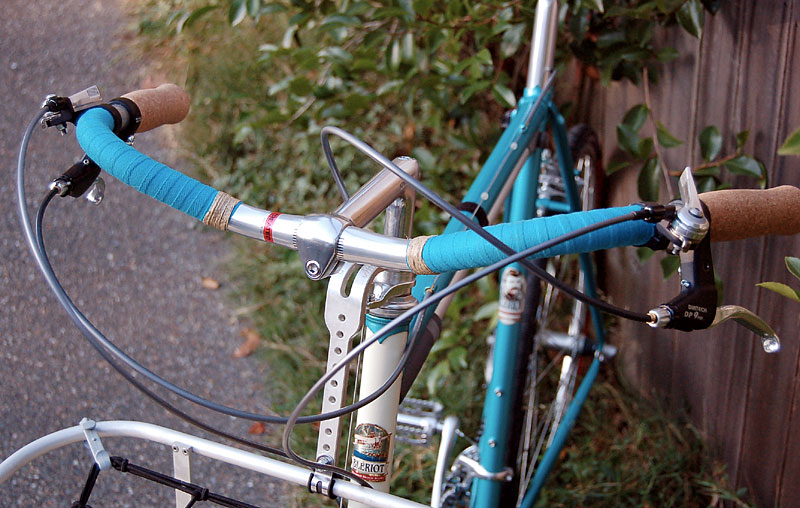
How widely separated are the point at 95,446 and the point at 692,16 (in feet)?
4.59

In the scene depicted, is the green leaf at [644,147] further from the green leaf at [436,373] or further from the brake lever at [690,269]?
the brake lever at [690,269]

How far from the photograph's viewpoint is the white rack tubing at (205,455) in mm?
828

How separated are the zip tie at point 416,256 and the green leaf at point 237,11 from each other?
1348 millimetres

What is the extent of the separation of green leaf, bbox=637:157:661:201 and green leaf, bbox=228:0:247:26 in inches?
42.5

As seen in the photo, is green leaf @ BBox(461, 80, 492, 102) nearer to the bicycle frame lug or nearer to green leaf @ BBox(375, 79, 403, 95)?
green leaf @ BBox(375, 79, 403, 95)

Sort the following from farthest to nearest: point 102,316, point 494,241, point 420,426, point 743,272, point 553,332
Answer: point 102,316
point 553,332
point 743,272
point 420,426
point 494,241

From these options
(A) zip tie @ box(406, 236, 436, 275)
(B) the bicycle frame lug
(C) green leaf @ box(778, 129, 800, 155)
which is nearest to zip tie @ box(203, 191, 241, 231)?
(A) zip tie @ box(406, 236, 436, 275)

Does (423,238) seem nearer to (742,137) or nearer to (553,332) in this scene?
(742,137)

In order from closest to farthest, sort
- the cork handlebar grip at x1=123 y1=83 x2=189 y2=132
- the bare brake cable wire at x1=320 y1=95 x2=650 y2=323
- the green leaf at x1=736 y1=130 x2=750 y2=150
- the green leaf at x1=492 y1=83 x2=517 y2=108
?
the bare brake cable wire at x1=320 y1=95 x2=650 y2=323, the cork handlebar grip at x1=123 y1=83 x2=189 y2=132, the green leaf at x1=736 y1=130 x2=750 y2=150, the green leaf at x1=492 y1=83 x2=517 y2=108

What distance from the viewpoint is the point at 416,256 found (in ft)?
2.37

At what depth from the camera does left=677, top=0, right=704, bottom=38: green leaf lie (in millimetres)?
1528

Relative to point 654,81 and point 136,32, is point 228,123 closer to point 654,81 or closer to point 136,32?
point 136,32

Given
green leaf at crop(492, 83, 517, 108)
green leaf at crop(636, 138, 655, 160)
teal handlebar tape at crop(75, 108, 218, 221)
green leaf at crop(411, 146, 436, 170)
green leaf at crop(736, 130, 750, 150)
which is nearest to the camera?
teal handlebar tape at crop(75, 108, 218, 221)

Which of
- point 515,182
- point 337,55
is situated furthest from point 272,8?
point 515,182
